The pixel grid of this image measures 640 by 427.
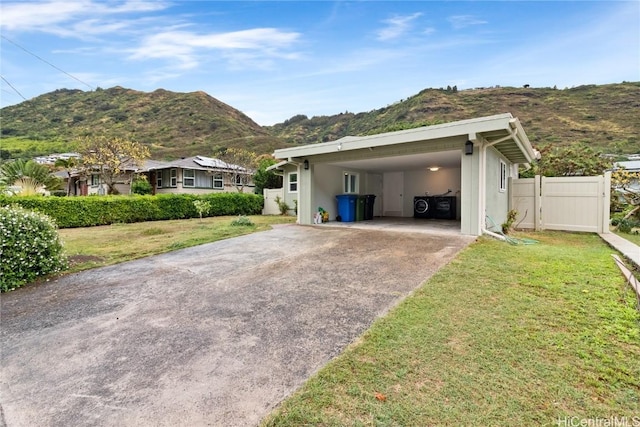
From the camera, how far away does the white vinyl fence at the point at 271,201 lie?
17.7 metres

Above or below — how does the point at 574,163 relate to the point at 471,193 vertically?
above

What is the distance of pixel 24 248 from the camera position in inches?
177

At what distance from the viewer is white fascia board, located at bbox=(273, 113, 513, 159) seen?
6.72m

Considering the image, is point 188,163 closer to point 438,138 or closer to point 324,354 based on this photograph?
point 438,138

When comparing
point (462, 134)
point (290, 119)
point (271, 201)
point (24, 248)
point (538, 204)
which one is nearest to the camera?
point (24, 248)

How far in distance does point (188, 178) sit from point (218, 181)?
2.43 metres

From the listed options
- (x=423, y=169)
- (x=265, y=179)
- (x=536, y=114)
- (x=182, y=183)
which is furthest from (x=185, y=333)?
(x=536, y=114)

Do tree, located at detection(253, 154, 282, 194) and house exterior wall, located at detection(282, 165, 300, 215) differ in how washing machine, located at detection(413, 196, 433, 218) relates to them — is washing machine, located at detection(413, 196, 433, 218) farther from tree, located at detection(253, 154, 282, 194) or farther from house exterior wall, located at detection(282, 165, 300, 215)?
tree, located at detection(253, 154, 282, 194)

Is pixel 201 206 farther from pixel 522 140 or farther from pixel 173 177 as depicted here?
pixel 522 140

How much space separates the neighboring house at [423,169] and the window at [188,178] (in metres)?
8.40

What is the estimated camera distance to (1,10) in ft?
23.8

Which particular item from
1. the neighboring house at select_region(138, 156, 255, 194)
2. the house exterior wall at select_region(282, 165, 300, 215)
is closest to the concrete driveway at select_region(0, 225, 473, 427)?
the house exterior wall at select_region(282, 165, 300, 215)

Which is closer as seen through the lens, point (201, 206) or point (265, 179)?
point (201, 206)

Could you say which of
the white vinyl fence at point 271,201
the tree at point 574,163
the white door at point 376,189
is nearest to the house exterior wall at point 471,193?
the white door at point 376,189
